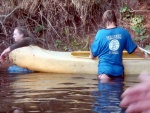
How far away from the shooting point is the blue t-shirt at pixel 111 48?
6766 mm

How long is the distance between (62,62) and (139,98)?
6.56m

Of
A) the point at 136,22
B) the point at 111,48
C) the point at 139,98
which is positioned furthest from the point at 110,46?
the point at 139,98

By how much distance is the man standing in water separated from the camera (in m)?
6.76

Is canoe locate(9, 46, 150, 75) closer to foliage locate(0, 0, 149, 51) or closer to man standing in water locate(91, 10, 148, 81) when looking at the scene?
man standing in water locate(91, 10, 148, 81)

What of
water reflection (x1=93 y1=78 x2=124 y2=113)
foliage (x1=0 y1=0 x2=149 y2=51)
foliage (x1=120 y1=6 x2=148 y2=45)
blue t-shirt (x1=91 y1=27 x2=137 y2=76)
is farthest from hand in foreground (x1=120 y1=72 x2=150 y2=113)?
foliage (x1=0 y1=0 x2=149 y2=51)

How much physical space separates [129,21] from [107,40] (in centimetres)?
417

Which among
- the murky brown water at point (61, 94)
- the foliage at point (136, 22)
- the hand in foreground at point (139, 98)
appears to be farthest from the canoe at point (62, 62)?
the hand in foreground at point (139, 98)

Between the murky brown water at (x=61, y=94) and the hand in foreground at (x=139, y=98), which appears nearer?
the hand in foreground at (x=139, y=98)

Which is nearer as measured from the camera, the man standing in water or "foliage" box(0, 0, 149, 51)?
the man standing in water

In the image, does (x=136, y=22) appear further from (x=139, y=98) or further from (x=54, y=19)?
(x=139, y=98)

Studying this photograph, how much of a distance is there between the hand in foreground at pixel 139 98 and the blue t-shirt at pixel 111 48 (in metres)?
5.55

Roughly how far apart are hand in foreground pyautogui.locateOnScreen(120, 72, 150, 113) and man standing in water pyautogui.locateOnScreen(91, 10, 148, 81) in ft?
17.9

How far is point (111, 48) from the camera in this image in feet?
22.4

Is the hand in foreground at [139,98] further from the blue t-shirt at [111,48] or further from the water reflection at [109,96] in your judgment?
the blue t-shirt at [111,48]
